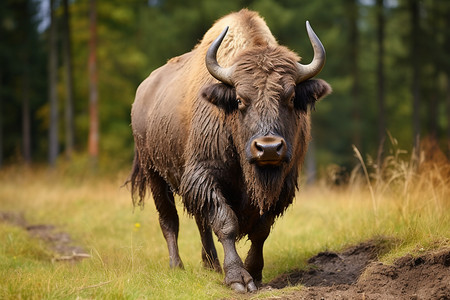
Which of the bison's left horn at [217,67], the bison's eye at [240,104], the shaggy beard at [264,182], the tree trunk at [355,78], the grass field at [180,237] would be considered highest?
the bison's left horn at [217,67]

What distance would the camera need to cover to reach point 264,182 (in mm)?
5379

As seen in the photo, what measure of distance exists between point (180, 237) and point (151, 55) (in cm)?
1760

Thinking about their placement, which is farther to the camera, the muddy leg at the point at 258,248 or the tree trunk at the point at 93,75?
the tree trunk at the point at 93,75

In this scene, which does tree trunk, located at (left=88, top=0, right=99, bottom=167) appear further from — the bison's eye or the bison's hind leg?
the bison's eye

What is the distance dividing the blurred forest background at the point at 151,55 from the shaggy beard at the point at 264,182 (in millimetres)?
14978

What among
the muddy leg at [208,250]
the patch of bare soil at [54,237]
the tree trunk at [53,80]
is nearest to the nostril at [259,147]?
the muddy leg at [208,250]

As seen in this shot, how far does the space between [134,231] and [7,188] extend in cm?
767

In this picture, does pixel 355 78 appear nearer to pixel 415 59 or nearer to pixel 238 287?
pixel 415 59

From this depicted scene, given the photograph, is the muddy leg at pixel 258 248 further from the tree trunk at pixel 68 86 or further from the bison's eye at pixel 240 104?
the tree trunk at pixel 68 86

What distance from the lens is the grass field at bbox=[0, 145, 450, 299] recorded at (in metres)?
4.88

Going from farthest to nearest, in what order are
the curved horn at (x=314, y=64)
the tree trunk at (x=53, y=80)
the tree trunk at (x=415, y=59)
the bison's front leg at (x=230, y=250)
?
the tree trunk at (x=415, y=59) → the tree trunk at (x=53, y=80) → the curved horn at (x=314, y=64) → the bison's front leg at (x=230, y=250)

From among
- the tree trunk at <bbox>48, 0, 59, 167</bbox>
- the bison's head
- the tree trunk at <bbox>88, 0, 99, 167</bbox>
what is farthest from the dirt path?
the tree trunk at <bbox>48, 0, 59, 167</bbox>

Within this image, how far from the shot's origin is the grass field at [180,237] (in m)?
4.88

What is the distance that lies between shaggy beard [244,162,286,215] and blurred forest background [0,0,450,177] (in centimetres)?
1498
